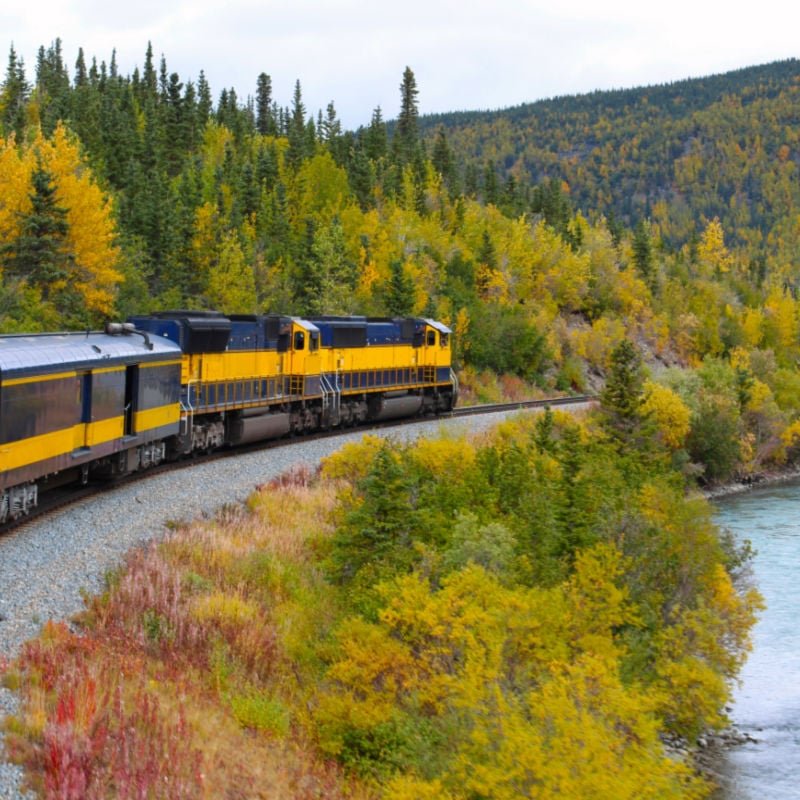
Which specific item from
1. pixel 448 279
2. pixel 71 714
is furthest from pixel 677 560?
pixel 448 279

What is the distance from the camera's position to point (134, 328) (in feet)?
89.3

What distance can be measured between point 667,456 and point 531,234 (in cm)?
5064

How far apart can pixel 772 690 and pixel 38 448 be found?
16941mm

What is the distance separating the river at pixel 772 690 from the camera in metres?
20.0

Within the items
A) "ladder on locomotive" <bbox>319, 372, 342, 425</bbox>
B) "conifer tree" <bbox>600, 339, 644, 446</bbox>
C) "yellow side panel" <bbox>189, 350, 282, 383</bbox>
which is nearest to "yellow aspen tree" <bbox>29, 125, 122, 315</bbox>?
"ladder on locomotive" <bbox>319, 372, 342, 425</bbox>

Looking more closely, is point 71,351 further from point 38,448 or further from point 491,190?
point 491,190

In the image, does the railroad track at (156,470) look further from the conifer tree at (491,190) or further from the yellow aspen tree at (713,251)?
the yellow aspen tree at (713,251)

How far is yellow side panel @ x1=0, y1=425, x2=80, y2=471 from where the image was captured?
688 inches

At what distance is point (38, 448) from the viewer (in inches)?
743

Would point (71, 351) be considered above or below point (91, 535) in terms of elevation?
above

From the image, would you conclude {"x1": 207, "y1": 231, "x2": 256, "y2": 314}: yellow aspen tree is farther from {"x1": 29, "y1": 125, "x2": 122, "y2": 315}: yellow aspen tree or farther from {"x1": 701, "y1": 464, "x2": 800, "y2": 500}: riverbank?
{"x1": 701, "y1": 464, "x2": 800, "y2": 500}: riverbank

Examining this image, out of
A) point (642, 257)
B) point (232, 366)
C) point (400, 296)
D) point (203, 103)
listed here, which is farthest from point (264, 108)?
point (232, 366)

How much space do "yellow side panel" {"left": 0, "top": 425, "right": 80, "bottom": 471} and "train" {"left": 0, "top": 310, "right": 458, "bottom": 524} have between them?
0.03 meters

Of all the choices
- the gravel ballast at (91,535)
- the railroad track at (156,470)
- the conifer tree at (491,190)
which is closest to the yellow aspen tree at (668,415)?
the railroad track at (156,470)
